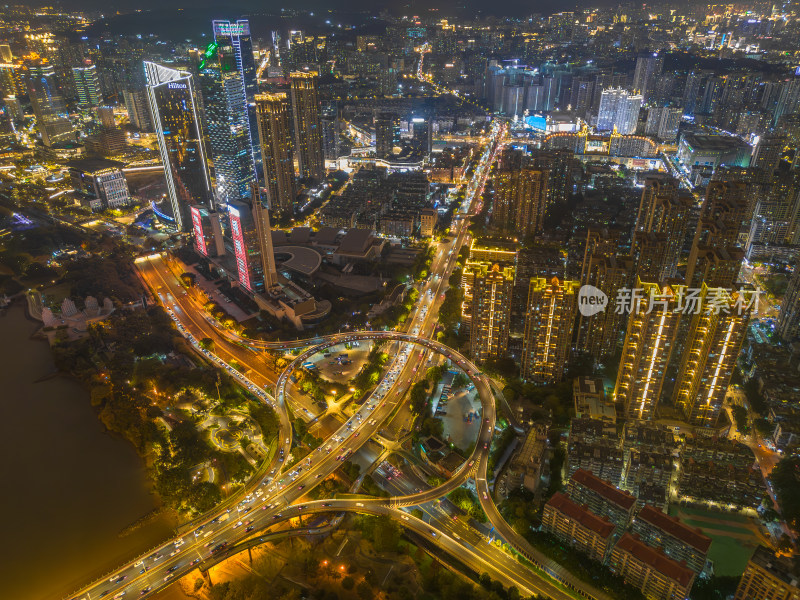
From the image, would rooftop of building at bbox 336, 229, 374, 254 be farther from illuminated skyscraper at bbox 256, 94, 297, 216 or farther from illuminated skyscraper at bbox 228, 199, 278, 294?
illuminated skyscraper at bbox 256, 94, 297, 216

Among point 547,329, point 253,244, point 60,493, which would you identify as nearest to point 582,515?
point 547,329

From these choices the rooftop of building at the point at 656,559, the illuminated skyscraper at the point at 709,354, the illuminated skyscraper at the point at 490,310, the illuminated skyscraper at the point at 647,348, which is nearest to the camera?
the rooftop of building at the point at 656,559

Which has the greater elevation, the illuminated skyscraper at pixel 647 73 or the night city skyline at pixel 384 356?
the illuminated skyscraper at pixel 647 73

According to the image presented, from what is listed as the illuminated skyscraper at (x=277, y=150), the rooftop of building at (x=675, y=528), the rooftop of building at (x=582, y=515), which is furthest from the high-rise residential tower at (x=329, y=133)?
the rooftop of building at (x=675, y=528)

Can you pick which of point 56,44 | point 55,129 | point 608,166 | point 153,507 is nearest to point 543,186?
point 608,166

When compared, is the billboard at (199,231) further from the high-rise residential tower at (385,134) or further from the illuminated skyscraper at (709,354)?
the illuminated skyscraper at (709,354)

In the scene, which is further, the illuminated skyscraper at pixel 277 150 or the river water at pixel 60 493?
the illuminated skyscraper at pixel 277 150

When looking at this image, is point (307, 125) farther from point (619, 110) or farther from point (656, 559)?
point (656, 559)

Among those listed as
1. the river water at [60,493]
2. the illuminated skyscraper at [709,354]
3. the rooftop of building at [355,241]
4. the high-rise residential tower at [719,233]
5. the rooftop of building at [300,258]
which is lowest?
the river water at [60,493]
